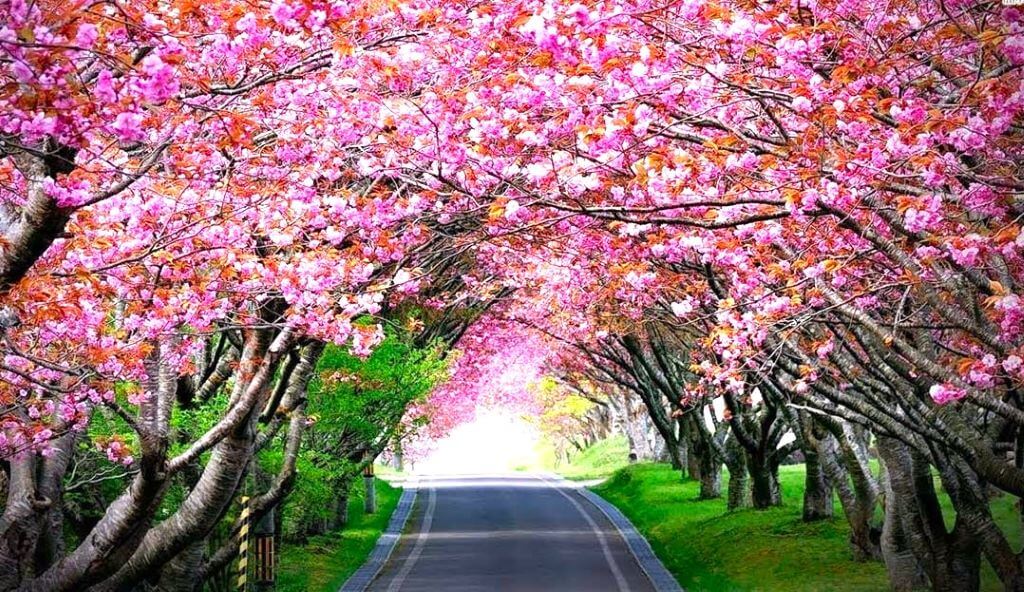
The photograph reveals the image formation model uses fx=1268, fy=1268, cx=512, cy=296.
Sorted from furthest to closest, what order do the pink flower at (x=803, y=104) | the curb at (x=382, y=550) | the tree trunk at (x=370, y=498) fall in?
the tree trunk at (x=370, y=498), the curb at (x=382, y=550), the pink flower at (x=803, y=104)

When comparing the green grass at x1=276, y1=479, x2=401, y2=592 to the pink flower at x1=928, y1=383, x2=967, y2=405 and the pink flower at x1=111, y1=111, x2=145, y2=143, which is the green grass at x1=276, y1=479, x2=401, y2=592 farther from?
the pink flower at x1=111, y1=111, x2=145, y2=143

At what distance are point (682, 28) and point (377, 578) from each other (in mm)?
16089

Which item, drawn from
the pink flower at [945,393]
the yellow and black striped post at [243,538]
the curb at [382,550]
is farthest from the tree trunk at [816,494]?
the pink flower at [945,393]

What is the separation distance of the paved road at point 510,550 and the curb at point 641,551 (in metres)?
0.24

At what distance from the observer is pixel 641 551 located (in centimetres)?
2822

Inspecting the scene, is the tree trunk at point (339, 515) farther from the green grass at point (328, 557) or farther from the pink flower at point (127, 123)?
the pink flower at point (127, 123)

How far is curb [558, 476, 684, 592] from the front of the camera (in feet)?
74.3

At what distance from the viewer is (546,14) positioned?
9.62 m

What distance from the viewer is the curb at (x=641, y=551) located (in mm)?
22656

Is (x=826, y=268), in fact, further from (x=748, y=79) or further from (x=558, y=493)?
(x=558, y=493)

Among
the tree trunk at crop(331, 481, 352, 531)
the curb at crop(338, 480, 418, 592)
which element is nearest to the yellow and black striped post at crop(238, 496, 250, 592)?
the curb at crop(338, 480, 418, 592)

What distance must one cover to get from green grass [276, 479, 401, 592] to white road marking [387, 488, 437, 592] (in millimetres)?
965

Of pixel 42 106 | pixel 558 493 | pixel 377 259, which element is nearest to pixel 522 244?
pixel 377 259

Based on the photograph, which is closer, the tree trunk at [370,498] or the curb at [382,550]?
the curb at [382,550]
